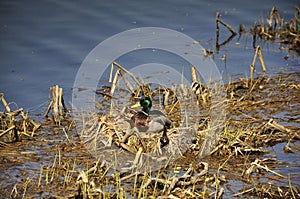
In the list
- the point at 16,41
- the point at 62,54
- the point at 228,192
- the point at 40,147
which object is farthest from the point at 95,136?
the point at 16,41

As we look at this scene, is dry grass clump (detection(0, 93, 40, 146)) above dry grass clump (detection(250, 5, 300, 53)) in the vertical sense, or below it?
below

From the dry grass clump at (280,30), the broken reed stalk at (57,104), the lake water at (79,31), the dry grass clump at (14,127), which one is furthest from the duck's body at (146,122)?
the dry grass clump at (280,30)

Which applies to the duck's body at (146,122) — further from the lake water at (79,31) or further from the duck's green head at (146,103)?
the lake water at (79,31)

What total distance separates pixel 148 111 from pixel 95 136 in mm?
902

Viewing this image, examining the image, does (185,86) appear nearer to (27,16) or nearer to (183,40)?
(183,40)

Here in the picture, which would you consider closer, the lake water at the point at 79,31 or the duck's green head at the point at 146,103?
the duck's green head at the point at 146,103

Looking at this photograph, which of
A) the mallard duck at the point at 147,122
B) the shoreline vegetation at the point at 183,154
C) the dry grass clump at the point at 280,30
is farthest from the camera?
the dry grass clump at the point at 280,30

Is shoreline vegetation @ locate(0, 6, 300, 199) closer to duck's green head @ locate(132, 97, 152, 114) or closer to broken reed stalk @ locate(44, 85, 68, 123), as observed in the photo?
broken reed stalk @ locate(44, 85, 68, 123)

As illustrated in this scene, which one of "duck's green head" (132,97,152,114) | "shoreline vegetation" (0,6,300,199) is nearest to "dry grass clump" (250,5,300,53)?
"shoreline vegetation" (0,6,300,199)

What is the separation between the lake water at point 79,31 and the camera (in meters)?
10.4

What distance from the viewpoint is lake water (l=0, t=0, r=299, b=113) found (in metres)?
10.4

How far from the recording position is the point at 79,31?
40.5 feet

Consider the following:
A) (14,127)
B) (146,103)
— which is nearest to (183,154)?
(146,103)

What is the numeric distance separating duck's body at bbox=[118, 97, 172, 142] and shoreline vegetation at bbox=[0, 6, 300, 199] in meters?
0.12
